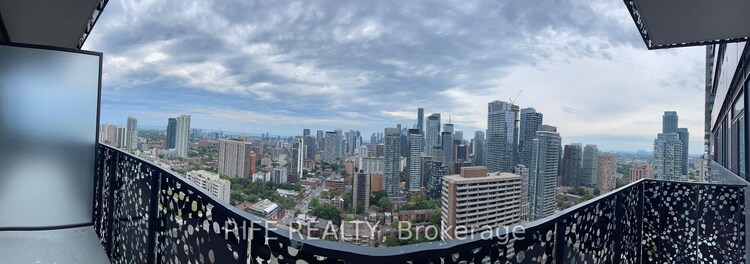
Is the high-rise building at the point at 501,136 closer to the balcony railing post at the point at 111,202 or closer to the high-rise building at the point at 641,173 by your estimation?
the high-rise building at the point at 641,173

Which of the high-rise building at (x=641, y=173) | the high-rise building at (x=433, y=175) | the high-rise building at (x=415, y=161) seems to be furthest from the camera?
the high-rise building at (x=415, y=161)

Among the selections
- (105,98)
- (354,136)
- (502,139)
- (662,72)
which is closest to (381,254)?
(105,98)

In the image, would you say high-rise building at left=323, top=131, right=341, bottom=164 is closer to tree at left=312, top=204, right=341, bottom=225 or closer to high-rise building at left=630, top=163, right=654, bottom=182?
tree at left=312, top=204, right=341, bottom=225

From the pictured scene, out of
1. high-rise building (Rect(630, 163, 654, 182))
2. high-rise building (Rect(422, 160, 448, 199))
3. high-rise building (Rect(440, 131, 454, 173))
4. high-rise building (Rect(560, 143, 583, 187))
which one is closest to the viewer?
high-rise building (Rect(630, 163, 654, 182))

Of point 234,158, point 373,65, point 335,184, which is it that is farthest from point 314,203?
point 373,65

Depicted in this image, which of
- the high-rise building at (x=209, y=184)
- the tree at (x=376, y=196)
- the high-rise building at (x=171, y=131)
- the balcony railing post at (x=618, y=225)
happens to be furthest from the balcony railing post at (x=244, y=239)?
the tree at (x=376, y=196)

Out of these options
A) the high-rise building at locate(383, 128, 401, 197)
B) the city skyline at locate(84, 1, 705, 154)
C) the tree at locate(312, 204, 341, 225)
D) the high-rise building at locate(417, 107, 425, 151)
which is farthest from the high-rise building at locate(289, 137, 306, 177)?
the tree at locate(312, 204, 341, 225)
